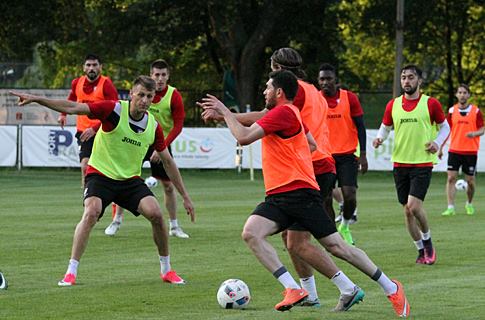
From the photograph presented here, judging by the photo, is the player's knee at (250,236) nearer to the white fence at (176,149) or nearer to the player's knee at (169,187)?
the player's knee at (169,187)

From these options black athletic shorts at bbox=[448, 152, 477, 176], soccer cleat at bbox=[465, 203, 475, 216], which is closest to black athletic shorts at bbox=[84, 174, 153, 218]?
soccer cleat at bbox=[465, 203, 475, 216]

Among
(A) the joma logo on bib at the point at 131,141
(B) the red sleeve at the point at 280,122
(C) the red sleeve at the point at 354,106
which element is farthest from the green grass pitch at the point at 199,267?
(C) the red sleeve at the point at 354,106

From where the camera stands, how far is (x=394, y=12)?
47.0 m

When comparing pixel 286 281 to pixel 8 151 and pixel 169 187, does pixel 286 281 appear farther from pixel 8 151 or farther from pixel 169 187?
pixel 8 151

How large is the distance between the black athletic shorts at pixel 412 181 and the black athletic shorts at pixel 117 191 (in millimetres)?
3721

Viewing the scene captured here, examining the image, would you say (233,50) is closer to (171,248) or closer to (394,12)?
(394,12)

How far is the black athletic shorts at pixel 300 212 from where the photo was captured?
991 cm

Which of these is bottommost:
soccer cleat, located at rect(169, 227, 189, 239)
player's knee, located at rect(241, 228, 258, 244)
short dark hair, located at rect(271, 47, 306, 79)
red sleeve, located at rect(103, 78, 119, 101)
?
soccer cleat, located at rect(169, 227, 189, 239)

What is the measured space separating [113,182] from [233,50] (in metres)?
32.5

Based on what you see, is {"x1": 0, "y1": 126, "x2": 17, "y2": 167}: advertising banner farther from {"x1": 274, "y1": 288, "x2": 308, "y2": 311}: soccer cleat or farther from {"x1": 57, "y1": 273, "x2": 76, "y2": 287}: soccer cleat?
{"x1": 274, "y1": 288, "x2": 308, "y2": 311}: soccer cleat

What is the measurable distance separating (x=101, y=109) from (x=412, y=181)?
14.5 ft

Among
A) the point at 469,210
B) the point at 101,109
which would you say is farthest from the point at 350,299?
the point at 469,210

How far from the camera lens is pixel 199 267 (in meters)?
13.5

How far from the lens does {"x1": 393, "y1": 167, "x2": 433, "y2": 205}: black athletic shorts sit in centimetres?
1436
